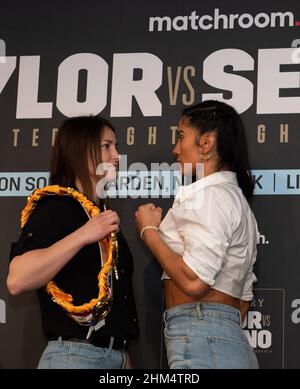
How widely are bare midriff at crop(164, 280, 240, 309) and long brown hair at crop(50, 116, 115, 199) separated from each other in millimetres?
412

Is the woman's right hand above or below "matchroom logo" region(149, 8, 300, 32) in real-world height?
below

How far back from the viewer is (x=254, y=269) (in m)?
3.01

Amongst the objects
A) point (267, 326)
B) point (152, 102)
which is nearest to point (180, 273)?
point (267, 326)

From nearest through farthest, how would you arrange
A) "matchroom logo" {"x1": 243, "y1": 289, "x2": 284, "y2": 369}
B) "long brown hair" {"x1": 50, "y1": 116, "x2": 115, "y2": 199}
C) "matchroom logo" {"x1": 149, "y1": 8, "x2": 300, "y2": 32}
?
"long brown hair" {"x1": 50, "y1": 116, "x2": 115, "y2": 199}, "matchroom logo" {"x1": 243, "y1": 289, "x2": 284, "y2": 369}, "matchroom logo" {"x1": 149, "y1": 8, "x2": 300, "y2": 32}

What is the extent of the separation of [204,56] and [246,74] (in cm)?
19

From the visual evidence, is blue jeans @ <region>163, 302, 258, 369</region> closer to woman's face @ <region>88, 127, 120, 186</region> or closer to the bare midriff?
the bare midriff

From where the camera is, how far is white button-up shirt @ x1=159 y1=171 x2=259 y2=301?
2.39m

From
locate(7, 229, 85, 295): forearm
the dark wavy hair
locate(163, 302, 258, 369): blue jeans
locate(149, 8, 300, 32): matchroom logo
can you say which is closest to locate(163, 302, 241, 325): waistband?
locate(163, 302, 258, 369): blue jeans

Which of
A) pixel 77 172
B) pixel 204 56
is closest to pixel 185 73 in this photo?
pixel 204 56

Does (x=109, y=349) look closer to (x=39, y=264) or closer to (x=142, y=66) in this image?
(x=39, y=264)

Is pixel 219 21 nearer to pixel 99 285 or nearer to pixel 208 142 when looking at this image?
pixel 208 142

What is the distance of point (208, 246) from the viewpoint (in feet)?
7.84

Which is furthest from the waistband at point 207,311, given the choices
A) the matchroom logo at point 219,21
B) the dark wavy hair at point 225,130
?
the matchroom logo at point 219,21

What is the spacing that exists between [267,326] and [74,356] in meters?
0.93
